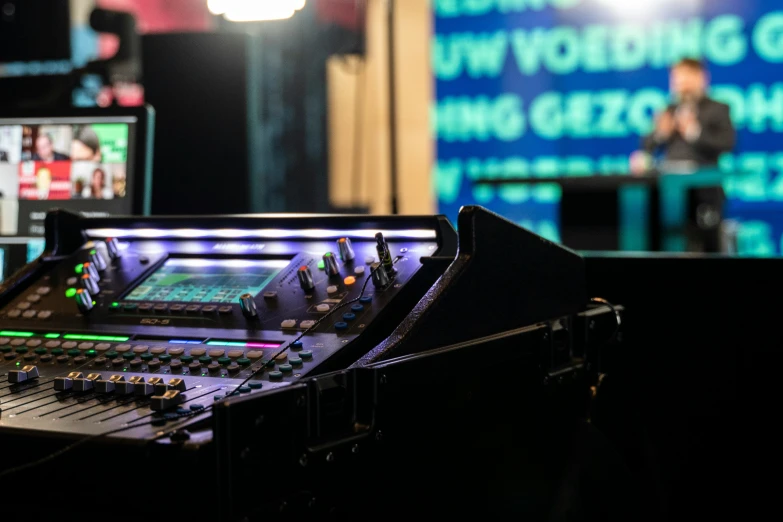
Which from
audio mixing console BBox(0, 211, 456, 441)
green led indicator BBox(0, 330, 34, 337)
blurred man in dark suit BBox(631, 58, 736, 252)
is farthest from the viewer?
blurred man in dark suit BBox(631, 58, 736, 252)

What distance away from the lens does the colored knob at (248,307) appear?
1001 millimetres

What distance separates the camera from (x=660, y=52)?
5984mm

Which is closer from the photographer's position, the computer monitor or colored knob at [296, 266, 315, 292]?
colored knob at [296, 266, 315, 292]

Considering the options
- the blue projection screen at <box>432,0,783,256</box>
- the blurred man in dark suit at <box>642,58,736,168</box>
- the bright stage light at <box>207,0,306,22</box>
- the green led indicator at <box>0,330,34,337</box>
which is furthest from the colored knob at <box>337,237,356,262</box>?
the blue projection screen at <box>432,0,783,256</box>

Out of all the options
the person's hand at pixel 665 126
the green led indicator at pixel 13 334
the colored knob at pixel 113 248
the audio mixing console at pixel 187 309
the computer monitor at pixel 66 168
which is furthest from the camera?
the person's hand at pixel 665 126

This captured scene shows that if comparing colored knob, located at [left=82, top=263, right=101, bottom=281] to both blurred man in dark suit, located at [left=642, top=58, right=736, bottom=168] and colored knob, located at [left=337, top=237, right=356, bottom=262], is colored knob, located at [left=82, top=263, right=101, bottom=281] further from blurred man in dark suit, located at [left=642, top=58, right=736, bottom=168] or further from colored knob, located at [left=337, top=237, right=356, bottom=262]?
blurred man in dark suit, located at [left=642, top=58, right=736, bottom=168]

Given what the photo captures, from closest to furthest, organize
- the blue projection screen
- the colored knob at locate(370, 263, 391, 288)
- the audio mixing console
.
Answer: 1. the audio mixing console
2. the colored knob at locate(370, 263, 391, 288)
3. the blue projection screen

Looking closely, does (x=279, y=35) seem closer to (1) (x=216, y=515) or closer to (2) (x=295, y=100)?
Result: (2) (x=295, y=100)

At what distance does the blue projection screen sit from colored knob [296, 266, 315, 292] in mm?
5016

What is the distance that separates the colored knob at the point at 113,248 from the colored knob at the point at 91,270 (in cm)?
4

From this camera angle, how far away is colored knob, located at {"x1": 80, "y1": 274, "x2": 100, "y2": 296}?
112cm

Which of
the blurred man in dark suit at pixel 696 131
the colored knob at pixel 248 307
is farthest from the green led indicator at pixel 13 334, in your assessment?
the blurred man in dark suit at pixel 696 131

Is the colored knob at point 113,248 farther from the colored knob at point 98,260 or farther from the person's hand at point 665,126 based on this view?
the person's hand at point 665,126

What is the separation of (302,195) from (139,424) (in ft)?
14.5
